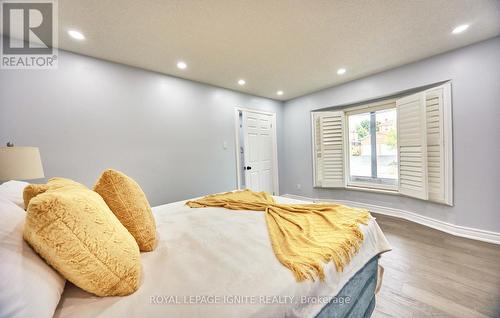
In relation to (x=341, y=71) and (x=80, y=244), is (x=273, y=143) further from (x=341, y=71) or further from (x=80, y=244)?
(x=80, y=244)

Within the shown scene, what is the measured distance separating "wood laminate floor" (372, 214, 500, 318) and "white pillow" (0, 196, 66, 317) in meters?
1.83

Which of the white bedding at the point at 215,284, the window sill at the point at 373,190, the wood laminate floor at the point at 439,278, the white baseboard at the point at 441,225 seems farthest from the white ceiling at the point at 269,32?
the wood laminate floor at the point at 439,278

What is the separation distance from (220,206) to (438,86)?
131 inches

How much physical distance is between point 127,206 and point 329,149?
372cm

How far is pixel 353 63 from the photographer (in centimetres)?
273

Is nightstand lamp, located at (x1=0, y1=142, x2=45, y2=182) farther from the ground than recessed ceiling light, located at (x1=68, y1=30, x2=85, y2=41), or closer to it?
closer to it

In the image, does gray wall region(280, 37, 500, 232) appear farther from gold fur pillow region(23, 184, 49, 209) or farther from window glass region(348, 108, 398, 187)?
gold fur pillow region(23, 184, 49, 209)

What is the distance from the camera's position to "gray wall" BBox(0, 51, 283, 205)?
1997 millimetres

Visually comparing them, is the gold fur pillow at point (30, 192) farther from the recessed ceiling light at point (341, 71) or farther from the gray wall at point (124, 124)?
the recessed ceiling light at point (341, 71)

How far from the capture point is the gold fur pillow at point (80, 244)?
610 millimetres

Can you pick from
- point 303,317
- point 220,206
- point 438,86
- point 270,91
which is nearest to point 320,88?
point 270,91

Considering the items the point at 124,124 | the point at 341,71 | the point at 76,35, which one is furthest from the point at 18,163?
the point at 341,71

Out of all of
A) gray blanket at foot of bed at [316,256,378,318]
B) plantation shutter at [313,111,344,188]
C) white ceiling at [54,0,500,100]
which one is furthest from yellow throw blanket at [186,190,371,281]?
plantation shutter at [313,111,344,188]

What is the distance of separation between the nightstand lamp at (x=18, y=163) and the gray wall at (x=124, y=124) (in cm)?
63
